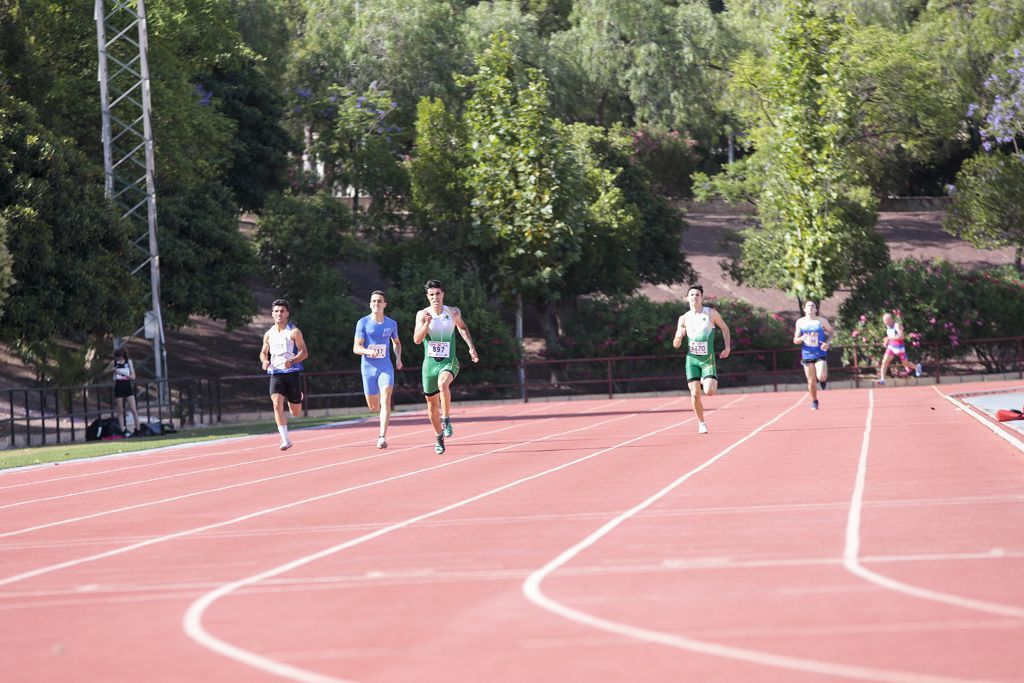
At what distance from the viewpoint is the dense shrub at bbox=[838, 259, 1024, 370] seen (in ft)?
138

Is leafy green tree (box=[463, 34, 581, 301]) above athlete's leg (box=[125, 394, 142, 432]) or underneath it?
above

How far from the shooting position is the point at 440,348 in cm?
1808

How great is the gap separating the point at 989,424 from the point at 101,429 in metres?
16.5

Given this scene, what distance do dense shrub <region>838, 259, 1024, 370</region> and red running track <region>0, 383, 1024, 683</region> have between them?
25.5 metres

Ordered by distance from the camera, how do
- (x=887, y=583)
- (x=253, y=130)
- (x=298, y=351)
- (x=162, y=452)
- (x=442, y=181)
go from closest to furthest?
(x=887, y=583)
(x=298, y=351)
(x=162, y=452)
(x=442, y=181)
(x=253, y=130)

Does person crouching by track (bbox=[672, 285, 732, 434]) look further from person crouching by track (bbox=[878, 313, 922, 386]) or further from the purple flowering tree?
the purple flowering tree

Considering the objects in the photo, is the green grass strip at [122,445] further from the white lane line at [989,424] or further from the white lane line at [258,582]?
the white lane line at [989,424]

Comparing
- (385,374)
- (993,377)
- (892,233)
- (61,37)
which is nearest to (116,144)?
(61,37)

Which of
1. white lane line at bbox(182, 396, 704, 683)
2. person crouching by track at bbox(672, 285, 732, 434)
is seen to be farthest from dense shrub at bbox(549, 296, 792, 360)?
white lane line at bbox(182, 396, 704, 683)

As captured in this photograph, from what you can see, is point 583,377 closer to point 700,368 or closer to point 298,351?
point 700,368

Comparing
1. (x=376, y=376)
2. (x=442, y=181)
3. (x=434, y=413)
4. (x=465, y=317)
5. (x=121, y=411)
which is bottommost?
(x=434, y=413)

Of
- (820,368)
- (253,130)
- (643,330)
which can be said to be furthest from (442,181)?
(820,368)

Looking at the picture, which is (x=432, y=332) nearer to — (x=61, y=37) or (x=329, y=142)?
(x=61, y=37)

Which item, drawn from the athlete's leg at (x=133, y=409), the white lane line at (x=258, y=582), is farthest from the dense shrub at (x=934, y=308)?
the white lane line at (x=258, y=582)
